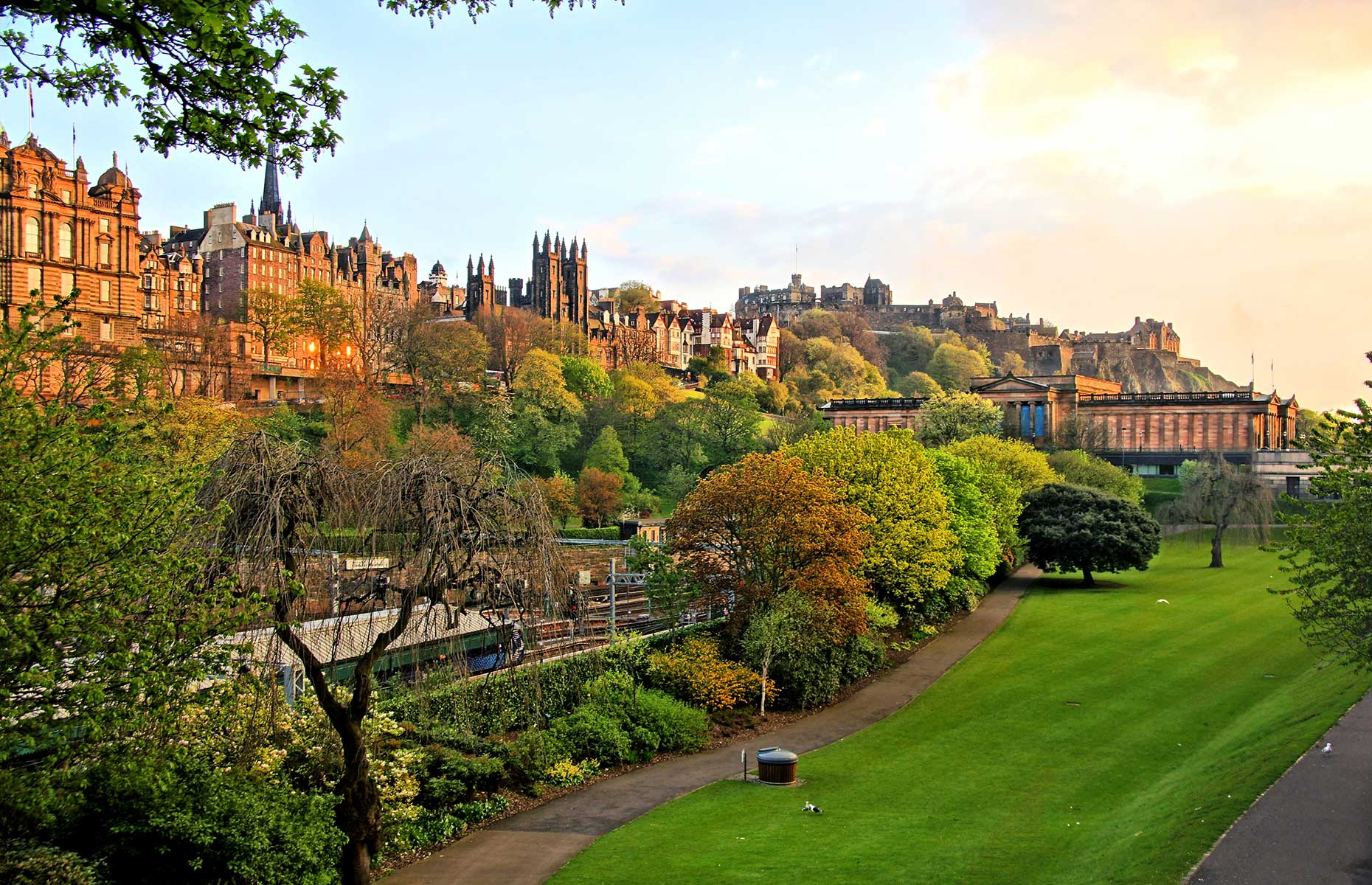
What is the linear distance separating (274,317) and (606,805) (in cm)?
6504

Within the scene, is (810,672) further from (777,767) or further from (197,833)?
(197,833)

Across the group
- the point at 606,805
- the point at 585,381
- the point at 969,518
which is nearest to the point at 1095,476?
the point at 969,518

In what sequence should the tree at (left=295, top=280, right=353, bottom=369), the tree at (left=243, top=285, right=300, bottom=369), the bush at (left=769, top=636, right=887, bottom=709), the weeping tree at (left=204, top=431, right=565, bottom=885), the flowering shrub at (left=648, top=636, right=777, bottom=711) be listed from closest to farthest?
the weeping tree at (left=204, top=431, right=565, bottom=885) < the flowering shrub at (left=648, top=636, right=777, bottom=711) < the bush at (left=769, top=636, right=887, bottom=709) < the tree at (left=295, top=280, right=353, bottom=369) < the tree at (left=243, top=285, right=300, bottom=369)

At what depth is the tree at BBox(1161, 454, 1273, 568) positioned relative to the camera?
2122 inches

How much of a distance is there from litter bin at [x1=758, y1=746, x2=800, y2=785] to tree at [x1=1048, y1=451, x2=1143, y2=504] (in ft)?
148

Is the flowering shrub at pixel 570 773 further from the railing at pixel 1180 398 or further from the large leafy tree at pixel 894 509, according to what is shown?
the railing at pixel 1180 398

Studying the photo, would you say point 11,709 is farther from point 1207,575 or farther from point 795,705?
point 1207,575

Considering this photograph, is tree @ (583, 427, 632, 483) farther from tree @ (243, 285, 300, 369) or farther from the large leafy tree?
the large leafy tree

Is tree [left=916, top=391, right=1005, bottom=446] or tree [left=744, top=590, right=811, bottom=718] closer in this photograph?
tree [left=744, top=590, right=811, bottom=718]

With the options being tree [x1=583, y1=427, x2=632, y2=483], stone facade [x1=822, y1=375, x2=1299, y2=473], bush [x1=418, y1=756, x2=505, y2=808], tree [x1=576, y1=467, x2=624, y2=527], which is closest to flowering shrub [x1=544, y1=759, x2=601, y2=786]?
bush [x1=418, y1=756, x2=505, y2=808]

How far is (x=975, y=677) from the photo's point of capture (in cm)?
3206

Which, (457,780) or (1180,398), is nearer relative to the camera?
(457,780)

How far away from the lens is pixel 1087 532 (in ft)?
160

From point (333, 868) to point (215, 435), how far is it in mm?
28032
